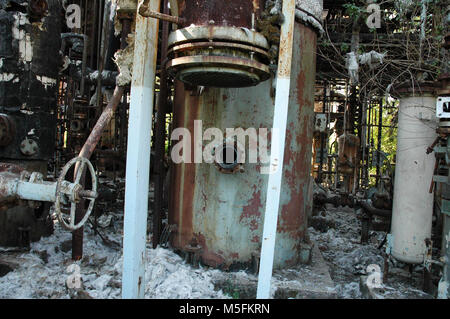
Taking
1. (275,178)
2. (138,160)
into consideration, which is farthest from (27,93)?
(275,178)

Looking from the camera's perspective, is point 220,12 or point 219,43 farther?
point 220,12

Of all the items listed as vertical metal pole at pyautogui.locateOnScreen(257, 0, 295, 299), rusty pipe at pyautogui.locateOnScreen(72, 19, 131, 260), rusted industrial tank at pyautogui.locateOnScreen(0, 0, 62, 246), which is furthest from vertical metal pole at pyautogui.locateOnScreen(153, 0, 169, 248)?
vertical metal pole at pyautogui.locateOnScreen(257, 0, 295, 299)

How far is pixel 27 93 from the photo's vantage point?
516cm

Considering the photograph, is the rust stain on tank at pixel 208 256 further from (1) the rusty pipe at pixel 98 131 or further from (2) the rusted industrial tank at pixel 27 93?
(2) the rusted industrial tank at pixel 27 93

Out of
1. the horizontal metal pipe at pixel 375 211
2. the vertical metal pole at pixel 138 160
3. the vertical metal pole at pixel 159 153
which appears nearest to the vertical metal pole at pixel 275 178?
the vertical metal pole at pixel 138 160

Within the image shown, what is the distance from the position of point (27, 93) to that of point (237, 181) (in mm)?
3155

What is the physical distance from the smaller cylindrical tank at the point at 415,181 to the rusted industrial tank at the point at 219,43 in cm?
252

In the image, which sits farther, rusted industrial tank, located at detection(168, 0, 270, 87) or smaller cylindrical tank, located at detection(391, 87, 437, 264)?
smaller cylindrical tank, located at detection(391, 87, 437, 264)

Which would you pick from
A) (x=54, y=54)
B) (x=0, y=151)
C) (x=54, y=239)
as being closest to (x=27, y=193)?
(x=0, y=151)

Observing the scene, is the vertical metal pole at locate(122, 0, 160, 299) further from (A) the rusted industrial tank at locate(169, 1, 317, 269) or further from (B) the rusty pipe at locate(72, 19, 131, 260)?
(A) the rusted industrial tank at locate(169, 1, 317, 269)

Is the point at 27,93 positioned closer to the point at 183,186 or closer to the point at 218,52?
the point at 183,186

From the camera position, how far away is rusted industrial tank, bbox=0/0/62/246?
4.97 m

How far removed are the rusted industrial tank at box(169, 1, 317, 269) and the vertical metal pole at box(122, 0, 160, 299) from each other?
110 cm

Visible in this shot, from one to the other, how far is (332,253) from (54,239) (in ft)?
13.8
